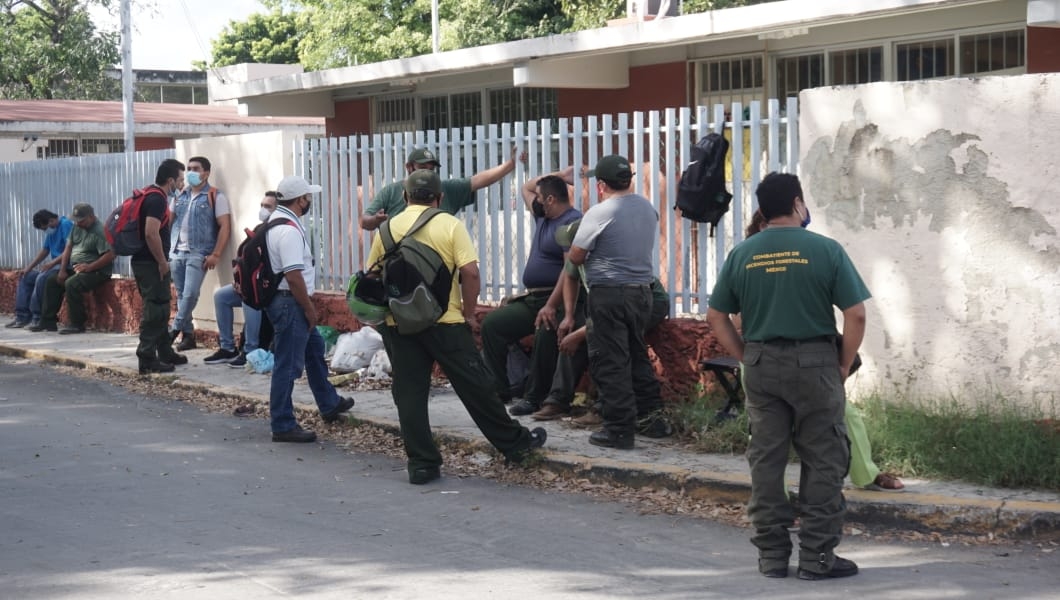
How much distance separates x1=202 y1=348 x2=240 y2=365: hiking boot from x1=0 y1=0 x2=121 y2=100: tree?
23.5m

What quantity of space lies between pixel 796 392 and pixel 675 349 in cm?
350

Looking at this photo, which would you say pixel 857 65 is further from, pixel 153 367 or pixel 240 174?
pixel 153 367

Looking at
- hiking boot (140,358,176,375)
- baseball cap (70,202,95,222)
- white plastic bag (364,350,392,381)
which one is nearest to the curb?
white plastic bag (364,350,392,381)

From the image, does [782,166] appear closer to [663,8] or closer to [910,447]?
[910,447]

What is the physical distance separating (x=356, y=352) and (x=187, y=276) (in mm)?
2658

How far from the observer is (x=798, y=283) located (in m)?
5.57

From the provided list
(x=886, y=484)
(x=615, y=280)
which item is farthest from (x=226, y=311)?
(x=886, y=484)

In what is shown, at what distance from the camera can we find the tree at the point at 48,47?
112 ft

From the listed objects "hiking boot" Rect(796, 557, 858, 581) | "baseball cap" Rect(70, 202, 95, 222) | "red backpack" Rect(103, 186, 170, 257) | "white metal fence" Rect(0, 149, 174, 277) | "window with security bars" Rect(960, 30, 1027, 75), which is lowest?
"hiking boot" Rect(796, 557, 858, 581)

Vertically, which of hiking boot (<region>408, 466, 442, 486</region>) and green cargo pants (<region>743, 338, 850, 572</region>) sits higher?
green cargo pants (<region>743, 338, 850, 572</region>)

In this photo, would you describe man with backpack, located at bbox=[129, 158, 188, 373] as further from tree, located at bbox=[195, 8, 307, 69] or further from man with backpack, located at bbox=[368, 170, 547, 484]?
tree, located at bbox=[195, 8, 307, 69]

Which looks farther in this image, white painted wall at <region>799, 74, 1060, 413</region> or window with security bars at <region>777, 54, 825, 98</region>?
window with security bars at <region>777, 54, 825, 98</region>

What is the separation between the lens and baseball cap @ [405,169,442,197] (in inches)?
304

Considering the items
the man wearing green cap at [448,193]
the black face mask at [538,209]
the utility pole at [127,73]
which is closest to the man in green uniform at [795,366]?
the black face mask at [538,209]
